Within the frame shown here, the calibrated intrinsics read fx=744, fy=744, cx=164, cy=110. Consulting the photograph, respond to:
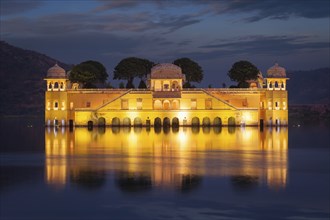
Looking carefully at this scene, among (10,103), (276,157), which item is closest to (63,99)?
(276,157)

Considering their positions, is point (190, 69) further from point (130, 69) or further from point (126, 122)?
point (126, 122)

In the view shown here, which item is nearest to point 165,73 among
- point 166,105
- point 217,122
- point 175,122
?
point 166,105

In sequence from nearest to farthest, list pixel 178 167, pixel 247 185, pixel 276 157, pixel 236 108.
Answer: pixel 247 185
pixel 178 167
pixel 276 157
pixel 236 108

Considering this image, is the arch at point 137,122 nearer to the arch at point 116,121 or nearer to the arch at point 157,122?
the arch at point 157,122

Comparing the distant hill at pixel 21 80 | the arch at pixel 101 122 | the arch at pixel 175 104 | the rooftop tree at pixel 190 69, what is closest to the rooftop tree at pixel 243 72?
the rooftop tree at pixel 190 69

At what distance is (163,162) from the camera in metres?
33.7

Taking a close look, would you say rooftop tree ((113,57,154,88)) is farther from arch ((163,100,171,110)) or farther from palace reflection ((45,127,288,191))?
palace reflection ((45,127,288,191))

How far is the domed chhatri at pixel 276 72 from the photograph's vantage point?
76.1 metres

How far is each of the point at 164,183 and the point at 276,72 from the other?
51873 millimetres

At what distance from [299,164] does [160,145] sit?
1323cm

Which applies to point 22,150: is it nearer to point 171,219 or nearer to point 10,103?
point 171,219

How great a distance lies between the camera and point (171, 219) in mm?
19969

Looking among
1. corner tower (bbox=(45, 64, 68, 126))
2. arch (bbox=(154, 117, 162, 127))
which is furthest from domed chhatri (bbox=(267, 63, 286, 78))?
corner tower (bbox=(45, 64, 68, 126))

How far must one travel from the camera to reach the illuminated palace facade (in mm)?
74250
